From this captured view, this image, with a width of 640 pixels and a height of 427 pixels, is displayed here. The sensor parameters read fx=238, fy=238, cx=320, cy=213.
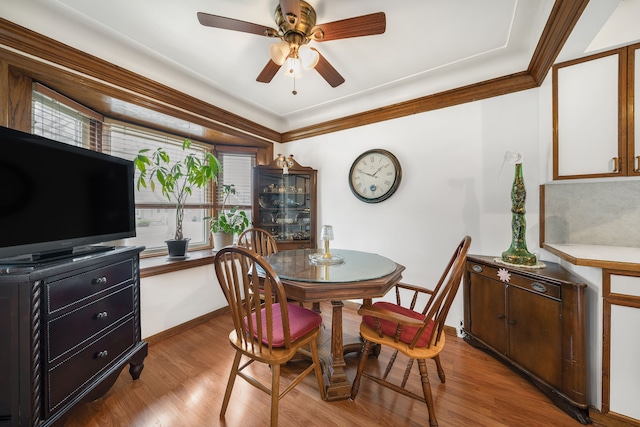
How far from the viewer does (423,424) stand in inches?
54.2

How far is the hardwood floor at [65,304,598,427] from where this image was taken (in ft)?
4.59

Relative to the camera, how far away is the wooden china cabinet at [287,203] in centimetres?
321

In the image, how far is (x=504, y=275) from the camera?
1801mm

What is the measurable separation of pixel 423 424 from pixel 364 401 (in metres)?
0.35

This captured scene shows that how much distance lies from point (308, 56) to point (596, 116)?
1.96 metres

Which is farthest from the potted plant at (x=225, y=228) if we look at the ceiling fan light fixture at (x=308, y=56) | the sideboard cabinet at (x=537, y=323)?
the sideboard cabinet at (x=537, y=323)

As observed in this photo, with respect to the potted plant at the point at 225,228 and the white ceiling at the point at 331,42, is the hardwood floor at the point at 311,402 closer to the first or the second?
the potted plant at the point at 225,228

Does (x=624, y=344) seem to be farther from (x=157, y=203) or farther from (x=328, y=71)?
(x=157, y=203)

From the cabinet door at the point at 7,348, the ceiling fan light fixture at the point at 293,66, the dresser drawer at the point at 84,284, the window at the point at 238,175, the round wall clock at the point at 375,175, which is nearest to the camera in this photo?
the cabinet door at the point at 7,348

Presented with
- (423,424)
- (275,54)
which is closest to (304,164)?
(275,54)

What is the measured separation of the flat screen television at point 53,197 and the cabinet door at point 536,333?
2.92 m

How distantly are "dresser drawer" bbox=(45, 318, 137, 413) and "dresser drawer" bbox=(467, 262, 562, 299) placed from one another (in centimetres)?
275

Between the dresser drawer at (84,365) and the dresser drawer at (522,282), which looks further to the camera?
the dresser drawer at (522,282)

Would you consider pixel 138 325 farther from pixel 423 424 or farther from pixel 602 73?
pixel 602 73
